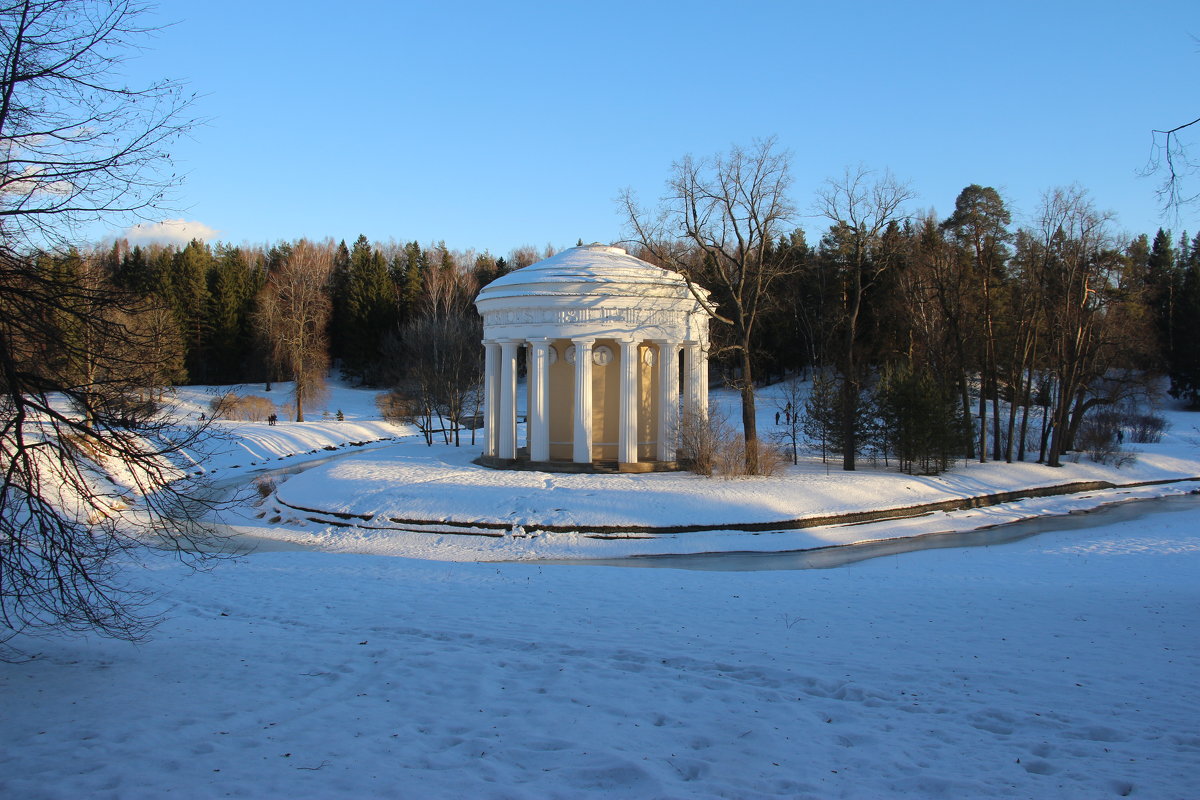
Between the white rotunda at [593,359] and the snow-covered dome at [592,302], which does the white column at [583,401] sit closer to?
the white rotunda at [593,359]

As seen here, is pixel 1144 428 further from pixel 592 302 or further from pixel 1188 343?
pixel 592 302

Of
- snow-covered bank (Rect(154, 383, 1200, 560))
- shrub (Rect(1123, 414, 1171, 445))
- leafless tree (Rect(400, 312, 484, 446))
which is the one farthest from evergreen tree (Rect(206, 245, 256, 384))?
shrub (Rect(1123, 414, 1171, 445))

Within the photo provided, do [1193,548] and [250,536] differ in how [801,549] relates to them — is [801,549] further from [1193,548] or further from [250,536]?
[250,536]

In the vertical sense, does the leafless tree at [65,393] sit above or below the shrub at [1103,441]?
above

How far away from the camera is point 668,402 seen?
27.2 meters

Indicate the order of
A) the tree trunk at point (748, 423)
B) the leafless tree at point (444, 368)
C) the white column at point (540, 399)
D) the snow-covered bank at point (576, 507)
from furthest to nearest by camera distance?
1. the leafless tree at point (444, 368)
2. the white column at point (540, 399)
3. the tree trunk at point (748, 423)
4. the snow-covered bank at point (576, 507)

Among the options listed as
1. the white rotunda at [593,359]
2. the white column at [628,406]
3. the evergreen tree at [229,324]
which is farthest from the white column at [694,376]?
the evergreen tree at [229,324]

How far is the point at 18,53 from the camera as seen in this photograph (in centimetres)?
626

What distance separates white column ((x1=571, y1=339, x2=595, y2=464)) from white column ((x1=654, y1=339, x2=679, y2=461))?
2.72 meters

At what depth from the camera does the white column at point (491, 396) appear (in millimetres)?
28438

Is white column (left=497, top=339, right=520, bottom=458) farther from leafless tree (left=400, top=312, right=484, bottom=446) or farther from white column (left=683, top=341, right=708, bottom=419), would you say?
leafless tree (left=400, top=312, right=484, bottom=446)

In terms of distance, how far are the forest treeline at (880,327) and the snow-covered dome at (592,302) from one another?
2.84m

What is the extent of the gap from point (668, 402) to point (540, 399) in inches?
177

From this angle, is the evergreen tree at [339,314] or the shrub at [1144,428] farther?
the evergreen tree at [339,314]
